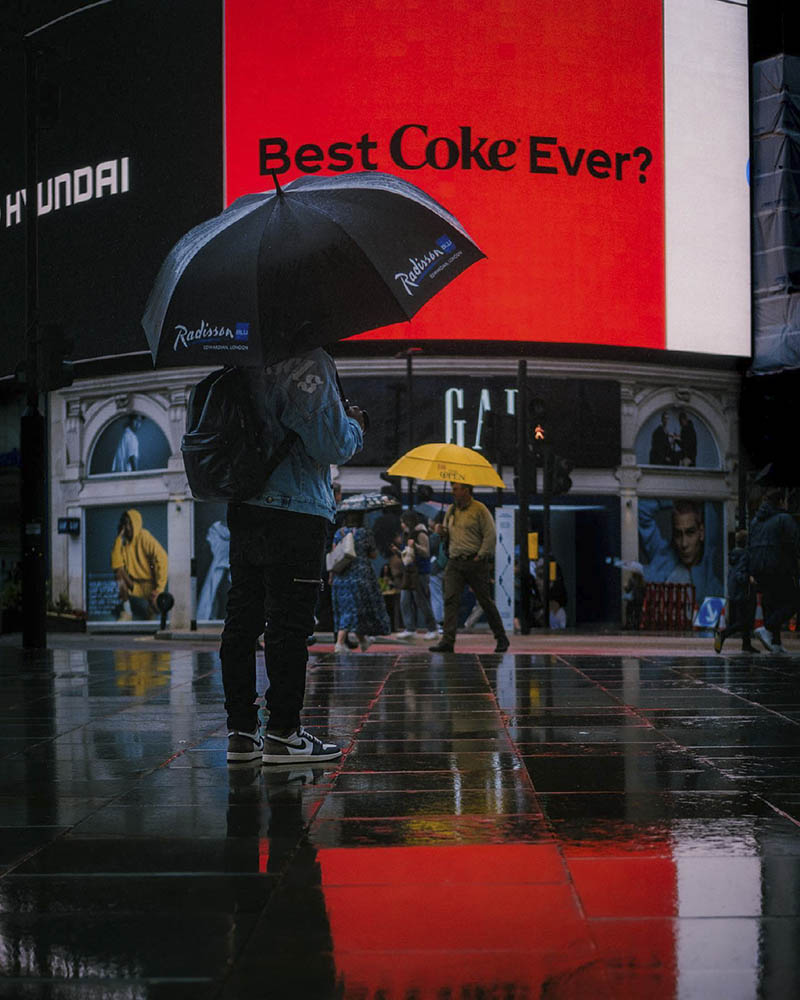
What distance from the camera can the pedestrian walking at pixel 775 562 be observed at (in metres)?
13.8

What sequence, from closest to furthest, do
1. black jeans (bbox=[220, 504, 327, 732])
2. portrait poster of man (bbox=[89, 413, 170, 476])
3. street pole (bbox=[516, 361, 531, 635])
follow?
black jeans (bbox=[220, 504, 327, 732]), street pole (bbox=[516, 361, 531, 635]), portrait poster of man (bbox=[89, 413, 170, 476])

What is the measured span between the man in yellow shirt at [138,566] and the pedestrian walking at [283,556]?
88.6ft

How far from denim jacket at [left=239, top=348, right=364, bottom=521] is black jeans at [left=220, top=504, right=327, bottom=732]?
0.21 ft

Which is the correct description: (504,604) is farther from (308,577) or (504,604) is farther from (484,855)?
(484,855)

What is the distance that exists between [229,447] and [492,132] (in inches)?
→ 1072

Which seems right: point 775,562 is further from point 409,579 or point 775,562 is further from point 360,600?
point 409,579

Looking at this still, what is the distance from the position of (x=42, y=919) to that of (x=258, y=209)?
124 inches

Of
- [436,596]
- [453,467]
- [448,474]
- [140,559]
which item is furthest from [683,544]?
[448,474]

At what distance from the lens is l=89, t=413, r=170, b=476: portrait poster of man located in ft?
106

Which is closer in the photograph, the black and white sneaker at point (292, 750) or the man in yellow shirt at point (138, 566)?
the black and white sneaker at point (292, 750)

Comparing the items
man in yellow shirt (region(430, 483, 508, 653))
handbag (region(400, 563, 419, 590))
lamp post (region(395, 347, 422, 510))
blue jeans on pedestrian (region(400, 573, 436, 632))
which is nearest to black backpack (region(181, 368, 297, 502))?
man in yellow shirt (region(430, 483, 508, 653))

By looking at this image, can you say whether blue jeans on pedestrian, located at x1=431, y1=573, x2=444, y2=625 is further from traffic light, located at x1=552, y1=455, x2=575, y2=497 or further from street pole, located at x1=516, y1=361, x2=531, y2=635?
traffic light, located at x1=552, y1=455, x2=575, y2=497

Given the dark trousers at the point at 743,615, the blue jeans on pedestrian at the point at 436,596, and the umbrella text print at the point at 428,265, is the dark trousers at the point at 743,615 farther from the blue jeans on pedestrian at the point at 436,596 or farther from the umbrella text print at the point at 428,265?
the blue jeans on pedestrian at the point at 436,596

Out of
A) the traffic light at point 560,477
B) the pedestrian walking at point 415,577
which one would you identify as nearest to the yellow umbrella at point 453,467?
the pedestrian walking at point 415,577
